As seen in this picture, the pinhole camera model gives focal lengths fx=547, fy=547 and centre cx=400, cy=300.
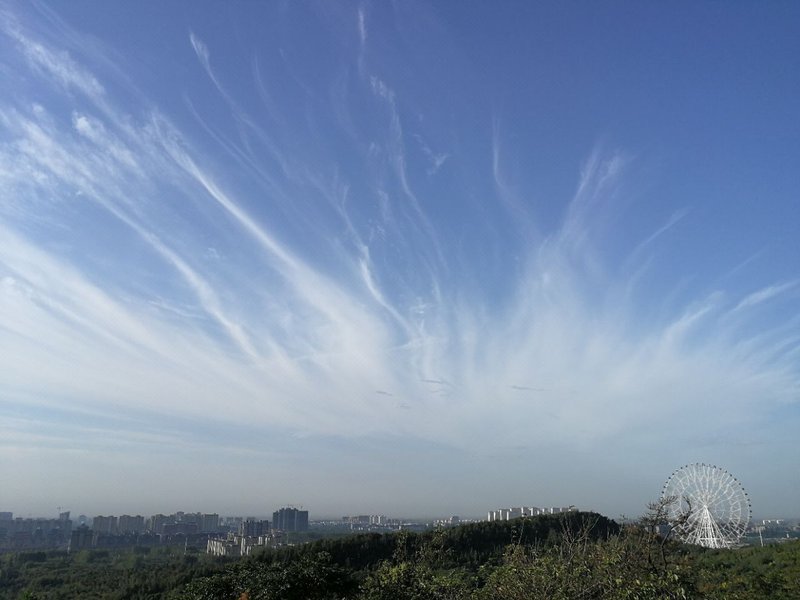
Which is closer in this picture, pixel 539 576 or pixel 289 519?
pixel 539 576

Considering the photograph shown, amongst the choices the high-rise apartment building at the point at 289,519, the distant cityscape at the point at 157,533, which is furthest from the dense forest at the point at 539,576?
the high-rise apartment building at the point at 289,519

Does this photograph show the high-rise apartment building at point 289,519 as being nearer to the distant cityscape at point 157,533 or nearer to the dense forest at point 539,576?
the distant cityscape at point 157,533

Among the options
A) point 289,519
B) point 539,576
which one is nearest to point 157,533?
point 289,519

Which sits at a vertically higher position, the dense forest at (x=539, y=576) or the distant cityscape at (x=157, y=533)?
the dense forest at (x=539, y=576)

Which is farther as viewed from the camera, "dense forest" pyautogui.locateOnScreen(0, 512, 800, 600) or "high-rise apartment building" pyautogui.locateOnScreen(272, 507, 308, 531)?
"high-rise apartment building" pyautogui.locateOnScreen(272, 507, 308, 531)

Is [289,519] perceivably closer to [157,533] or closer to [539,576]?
[157,533]

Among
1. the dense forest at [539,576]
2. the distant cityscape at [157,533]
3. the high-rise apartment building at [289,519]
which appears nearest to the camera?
the dense forest at [539,576]

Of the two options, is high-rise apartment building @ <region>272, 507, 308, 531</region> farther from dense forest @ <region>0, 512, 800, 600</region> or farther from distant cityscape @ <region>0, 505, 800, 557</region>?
dense forest @ <region>0, 512, 800, 600</region>

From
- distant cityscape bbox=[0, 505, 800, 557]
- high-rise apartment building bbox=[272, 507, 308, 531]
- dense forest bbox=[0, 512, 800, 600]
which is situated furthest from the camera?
high-rise apartment building bbox=[272, 507, 308, 531]

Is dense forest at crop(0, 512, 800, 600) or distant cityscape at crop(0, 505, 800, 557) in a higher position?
dense forest at crop(0, 512, 800, 600)

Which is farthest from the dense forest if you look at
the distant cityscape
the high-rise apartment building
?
the high-rise apartment building

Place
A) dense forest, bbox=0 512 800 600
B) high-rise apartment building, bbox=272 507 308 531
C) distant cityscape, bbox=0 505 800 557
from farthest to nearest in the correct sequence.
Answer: high-rise apartment building, bbox=272 507 308 531
distant cityscape, bbox=0 505 800 557
dense forest, bbox=0 512 800 600

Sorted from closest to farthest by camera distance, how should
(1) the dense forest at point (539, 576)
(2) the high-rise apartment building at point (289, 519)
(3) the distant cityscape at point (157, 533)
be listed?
(1) the dense forest at point (539, 576) → (3) the distant cityscape at point (157, 533) → (2) the high-rise apartment building at point (289, 519)

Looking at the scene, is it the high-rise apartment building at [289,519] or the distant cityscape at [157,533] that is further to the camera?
the high-rise apartment building at [289,519]
